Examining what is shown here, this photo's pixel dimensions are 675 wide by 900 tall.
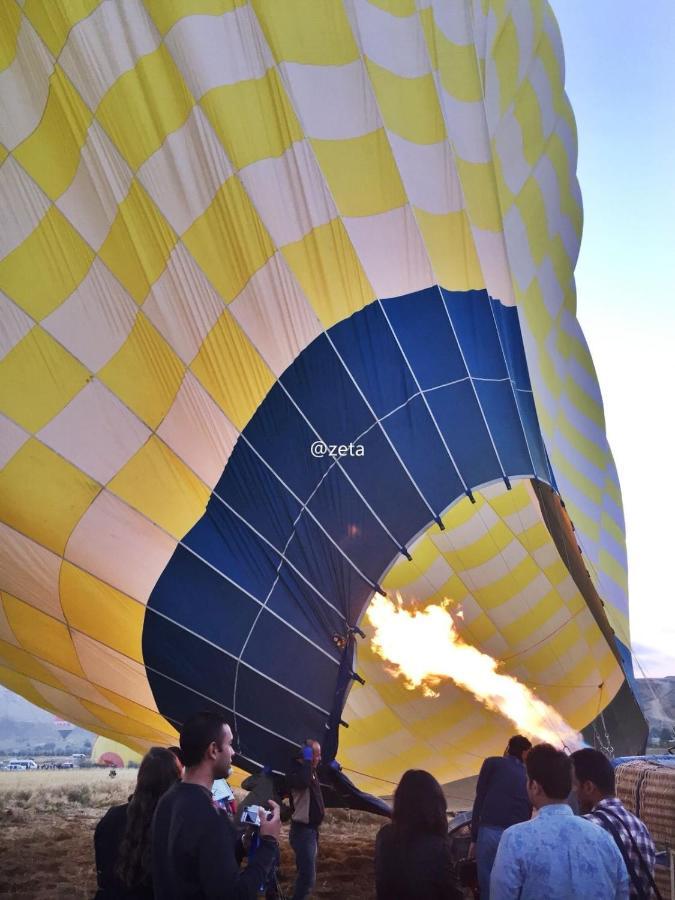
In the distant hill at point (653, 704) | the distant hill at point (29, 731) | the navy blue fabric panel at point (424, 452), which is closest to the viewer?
the navy blue fabric panel at point (424, 452)

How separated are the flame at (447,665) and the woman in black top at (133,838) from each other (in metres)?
5.51

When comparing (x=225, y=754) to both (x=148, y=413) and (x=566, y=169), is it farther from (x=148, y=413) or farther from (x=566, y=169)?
(x=566, y=169)

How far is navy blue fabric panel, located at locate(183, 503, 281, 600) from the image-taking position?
474 cm

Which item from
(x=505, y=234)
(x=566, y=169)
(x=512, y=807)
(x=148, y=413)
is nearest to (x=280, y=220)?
(x=148, y=413)

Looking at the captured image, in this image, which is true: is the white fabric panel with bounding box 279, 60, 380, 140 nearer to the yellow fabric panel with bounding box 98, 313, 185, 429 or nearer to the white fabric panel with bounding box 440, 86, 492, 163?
the white fabric panel with bounding box 440, 86, 492, 163

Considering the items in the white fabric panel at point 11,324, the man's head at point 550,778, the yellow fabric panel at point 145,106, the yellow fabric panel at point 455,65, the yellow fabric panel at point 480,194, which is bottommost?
the man's head at point 550,778

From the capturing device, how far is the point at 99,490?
15.4 feet

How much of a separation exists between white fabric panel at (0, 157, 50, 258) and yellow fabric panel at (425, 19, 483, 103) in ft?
8.83

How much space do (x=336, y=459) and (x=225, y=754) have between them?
9.81 ft

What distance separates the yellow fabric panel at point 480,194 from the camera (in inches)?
223

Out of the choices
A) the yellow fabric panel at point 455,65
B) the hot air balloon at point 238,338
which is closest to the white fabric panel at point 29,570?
the hot air balloon at point 238,338

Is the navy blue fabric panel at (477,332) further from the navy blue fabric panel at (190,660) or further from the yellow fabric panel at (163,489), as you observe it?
the navy blue fabric panel at (190,660)

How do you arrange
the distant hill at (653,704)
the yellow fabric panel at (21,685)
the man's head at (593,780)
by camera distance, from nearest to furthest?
1. the man's head at (593,780)
2. the yellow fabric panel at (21,685)
3. the distant hill at (653,704)

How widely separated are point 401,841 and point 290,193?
12.2ft
